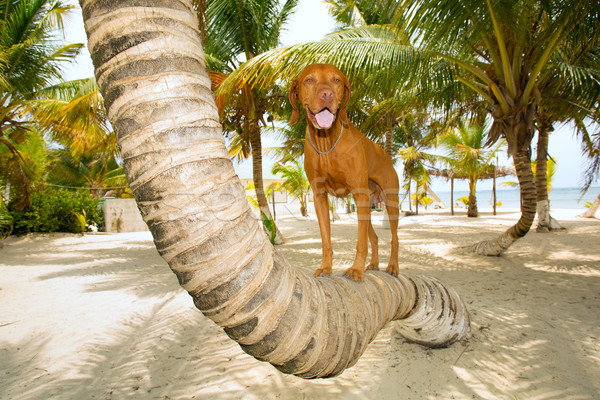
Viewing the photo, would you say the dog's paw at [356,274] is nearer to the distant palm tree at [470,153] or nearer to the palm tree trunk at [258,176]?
the palm tree trunk at [258,176]

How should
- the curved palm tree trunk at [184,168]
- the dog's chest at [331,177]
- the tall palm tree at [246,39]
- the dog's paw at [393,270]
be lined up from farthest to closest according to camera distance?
the tall palm tree at [246,39] < the dog's paw at [393,270] < the dog's chest at [331,177] < the curved palm tree trunk at [184,168]

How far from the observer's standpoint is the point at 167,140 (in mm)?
842

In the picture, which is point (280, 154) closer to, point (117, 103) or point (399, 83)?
point (399, 83)

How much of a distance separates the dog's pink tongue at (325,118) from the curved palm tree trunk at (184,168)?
518 mm

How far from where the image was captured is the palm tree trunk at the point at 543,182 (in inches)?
400

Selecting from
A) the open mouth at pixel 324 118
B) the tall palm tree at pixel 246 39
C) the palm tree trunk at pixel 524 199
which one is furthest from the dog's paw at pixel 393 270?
the tall palm tree at pixel 246 39

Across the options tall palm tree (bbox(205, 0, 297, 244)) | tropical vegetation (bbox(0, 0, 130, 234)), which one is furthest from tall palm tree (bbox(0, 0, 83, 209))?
tall palm tree (bbox(205, 0, 297, 244))

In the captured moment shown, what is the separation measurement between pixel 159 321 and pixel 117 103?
139 inches

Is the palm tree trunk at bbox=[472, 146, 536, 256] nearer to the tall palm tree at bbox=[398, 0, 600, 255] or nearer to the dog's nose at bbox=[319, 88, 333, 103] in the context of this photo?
the tall palm tree at bbox=[398, 0, 600, 255]

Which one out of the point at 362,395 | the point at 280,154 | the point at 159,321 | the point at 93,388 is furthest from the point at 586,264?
the point at 280,154

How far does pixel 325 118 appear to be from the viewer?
4.40 ft

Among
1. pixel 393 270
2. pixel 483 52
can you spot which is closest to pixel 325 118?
pixel 393 270

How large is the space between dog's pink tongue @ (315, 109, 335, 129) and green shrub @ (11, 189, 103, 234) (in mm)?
13388

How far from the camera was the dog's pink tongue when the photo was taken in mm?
1329
